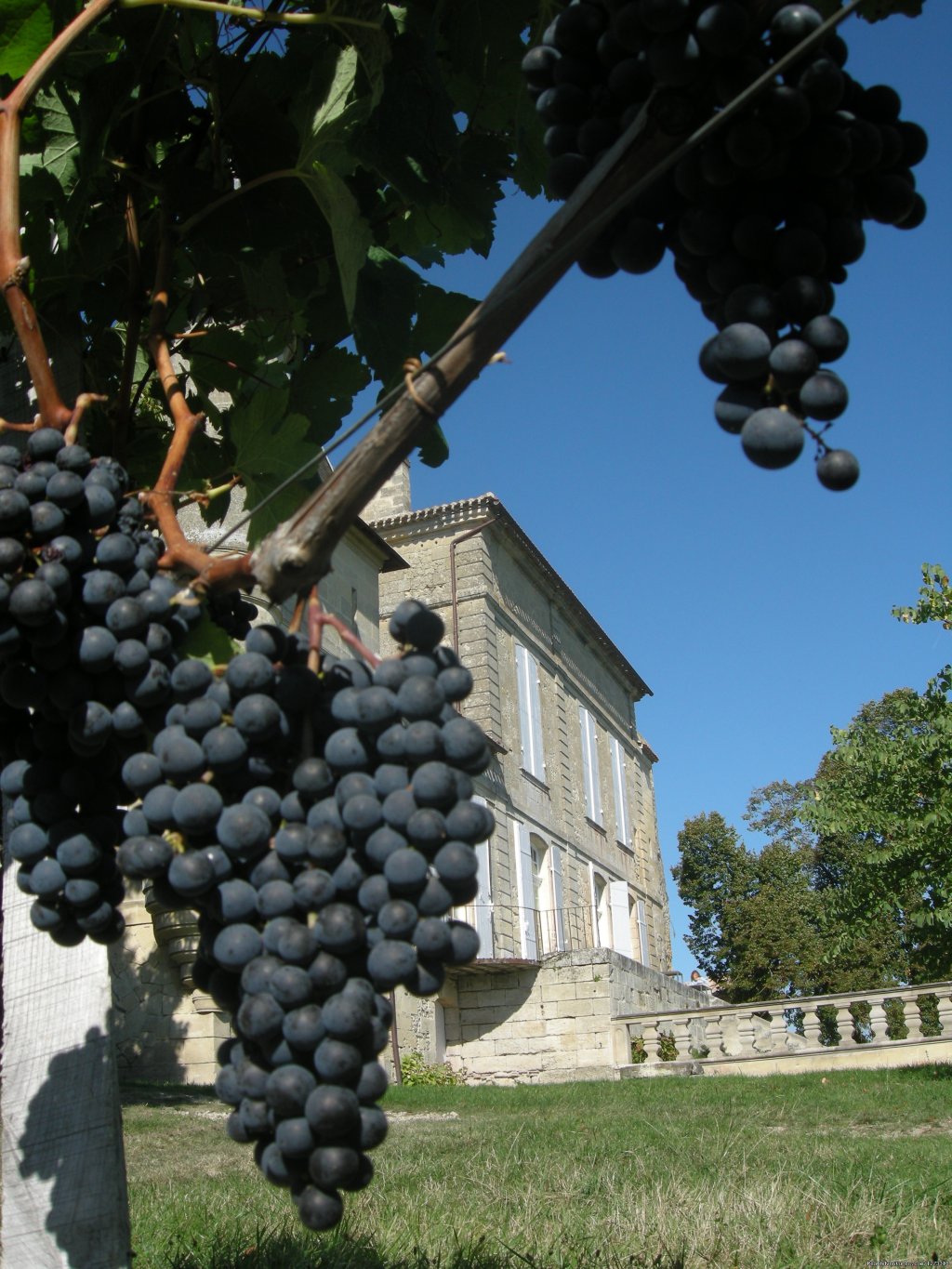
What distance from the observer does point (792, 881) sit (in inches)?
1391

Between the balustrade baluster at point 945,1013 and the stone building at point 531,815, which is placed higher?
the stone building at point 531,815

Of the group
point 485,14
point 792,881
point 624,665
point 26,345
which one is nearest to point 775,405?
point 26,345

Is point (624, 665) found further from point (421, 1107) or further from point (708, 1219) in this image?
point (708, 1219)

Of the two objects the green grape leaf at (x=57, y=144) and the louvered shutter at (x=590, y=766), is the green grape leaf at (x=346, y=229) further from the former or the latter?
the louvered shutter at (x=590, y=766)

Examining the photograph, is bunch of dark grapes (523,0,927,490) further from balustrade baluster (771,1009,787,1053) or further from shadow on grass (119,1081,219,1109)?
balustrade baluster (771,1009,787,1053)

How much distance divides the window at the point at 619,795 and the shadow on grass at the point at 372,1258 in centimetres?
2658

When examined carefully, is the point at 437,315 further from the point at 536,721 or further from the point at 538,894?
the point at 538,894

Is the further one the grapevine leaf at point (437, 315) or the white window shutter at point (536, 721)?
the white window shutter at point (536, 721)

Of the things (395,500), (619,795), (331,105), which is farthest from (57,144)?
(619,795)

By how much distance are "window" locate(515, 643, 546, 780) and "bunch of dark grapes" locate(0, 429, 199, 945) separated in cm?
2227

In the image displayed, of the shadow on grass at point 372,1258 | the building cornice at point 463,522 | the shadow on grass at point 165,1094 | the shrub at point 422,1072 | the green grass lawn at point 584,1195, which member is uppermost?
the building cornice at point 463,522

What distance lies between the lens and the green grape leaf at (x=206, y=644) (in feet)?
4.52

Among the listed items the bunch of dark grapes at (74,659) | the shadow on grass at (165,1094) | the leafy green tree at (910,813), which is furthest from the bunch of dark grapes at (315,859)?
the leafy green tree at (910,813)

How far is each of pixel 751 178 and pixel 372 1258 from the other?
134 inches
